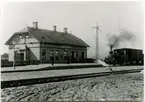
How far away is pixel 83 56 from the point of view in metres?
3.82

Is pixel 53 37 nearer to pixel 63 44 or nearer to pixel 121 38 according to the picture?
pixel 63 44

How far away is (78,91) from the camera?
11.7 ft

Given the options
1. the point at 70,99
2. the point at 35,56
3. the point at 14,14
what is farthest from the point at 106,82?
the point at 14,14

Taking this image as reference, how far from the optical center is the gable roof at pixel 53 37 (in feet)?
12.0

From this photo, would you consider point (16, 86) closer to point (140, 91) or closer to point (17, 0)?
point (17, 0)

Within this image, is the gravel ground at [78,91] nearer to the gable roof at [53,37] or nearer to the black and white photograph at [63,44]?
the black and white photograph at [63,44]

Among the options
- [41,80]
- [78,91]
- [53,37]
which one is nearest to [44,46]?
[53,37]

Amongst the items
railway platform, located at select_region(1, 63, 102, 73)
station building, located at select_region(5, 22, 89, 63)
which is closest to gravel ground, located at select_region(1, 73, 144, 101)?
railway platform, located at select_region(1, 63, 102, 73)

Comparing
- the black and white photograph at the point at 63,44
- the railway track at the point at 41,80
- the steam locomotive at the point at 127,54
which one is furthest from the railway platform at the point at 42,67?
Result: the steam locomotive at the point at 127,54

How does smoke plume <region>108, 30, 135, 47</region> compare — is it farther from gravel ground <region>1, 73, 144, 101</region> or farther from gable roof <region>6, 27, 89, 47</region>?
gravel ground <region>1, 73, 144, 101</region>

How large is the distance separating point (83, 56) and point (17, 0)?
1.26 metres

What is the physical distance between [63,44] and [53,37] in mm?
200

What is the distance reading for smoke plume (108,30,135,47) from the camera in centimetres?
373

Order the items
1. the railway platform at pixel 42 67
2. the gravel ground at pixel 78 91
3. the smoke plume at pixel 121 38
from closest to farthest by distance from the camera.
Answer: the gravel ground at pixel 78 91
the railway platform at pixel 42 67
the smoke plume at pixel 121 38
